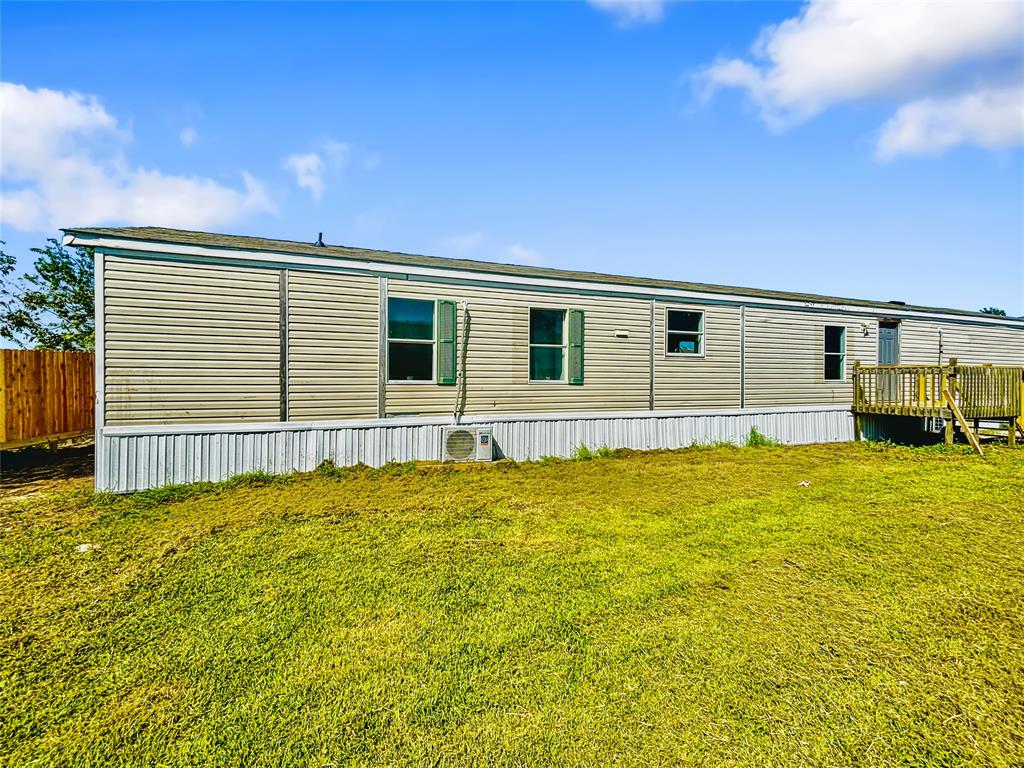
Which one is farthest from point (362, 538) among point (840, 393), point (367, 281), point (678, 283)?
point (840, 393)

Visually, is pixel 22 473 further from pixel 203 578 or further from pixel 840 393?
pixel 840 393

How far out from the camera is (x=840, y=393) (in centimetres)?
1279

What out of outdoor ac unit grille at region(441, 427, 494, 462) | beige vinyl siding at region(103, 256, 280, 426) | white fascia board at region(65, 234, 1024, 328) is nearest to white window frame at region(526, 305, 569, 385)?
white fascia board at region(65, 234, 1024, 328)

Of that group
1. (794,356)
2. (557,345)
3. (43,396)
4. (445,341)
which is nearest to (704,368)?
(794,356)

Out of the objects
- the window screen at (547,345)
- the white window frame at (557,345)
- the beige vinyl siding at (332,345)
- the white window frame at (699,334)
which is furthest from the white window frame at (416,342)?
the white window frame at (699,334)

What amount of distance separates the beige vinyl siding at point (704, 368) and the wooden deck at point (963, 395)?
382 cm

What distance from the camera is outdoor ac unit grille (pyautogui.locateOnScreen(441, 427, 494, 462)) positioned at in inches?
340

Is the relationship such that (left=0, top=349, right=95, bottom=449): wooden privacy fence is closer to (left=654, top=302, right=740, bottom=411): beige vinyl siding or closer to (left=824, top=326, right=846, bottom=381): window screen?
(left=654, top=302, right=740, bottom=411): beige vinyl siding

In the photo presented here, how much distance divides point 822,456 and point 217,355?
11.5m

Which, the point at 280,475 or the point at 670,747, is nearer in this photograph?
the point at 670,747

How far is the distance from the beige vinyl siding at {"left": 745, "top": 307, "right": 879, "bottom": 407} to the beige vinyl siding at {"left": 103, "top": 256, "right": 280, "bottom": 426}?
10473 mm

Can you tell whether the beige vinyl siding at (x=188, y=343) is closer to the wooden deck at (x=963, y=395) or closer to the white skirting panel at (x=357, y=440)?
the white skirting panel at (x=357, y=440)

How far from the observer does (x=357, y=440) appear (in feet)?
26.7

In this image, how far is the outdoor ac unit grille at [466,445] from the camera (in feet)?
28.3
